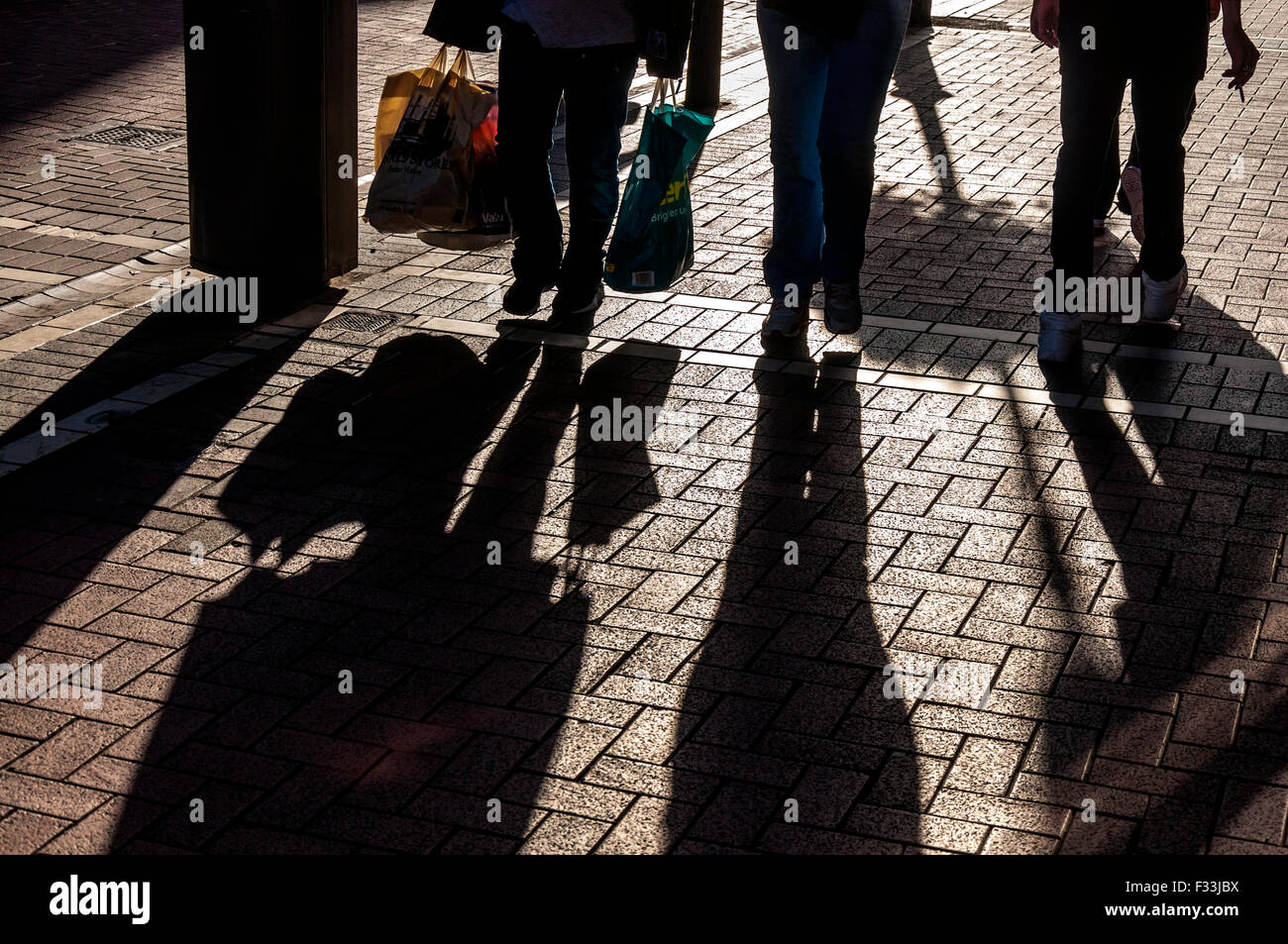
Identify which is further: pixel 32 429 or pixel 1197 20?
pixel 1197 20

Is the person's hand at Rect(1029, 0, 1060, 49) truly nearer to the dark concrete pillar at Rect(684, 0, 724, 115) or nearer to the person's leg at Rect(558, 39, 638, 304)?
the person's leg at Rect(558, 39, 638, 304)

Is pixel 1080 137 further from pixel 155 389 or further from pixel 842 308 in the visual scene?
pixel 155 389

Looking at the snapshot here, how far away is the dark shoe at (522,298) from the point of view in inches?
251

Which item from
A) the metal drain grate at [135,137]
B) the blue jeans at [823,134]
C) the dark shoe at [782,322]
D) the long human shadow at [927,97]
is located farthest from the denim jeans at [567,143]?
the metal drain grate at [135,137]

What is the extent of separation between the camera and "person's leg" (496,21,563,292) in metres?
6.09

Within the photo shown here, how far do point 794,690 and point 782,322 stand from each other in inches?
101

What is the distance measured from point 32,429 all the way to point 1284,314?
15.5 feet

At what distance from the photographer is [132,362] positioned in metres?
5.92

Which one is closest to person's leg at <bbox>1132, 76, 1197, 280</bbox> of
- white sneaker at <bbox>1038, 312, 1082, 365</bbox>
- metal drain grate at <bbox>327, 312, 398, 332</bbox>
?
white sneaker at <bbox>1038, 312, 1082, 365</bbox>

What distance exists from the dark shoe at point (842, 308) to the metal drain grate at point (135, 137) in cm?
456

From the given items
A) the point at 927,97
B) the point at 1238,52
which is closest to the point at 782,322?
the point at 1238,52

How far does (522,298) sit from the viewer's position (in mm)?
6367
